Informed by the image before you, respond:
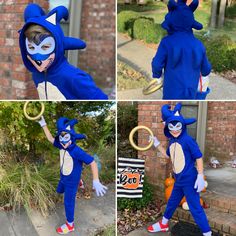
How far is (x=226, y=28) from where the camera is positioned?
7758mm

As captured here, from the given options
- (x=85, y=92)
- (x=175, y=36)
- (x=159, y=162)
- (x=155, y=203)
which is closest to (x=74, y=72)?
(x=85, y=92)

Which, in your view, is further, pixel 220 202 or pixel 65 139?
pixel 220 202

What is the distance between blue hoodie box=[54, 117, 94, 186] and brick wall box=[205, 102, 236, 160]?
3076mm

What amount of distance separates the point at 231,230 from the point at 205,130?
93.1 inches

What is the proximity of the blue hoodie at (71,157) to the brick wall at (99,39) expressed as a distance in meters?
2.81

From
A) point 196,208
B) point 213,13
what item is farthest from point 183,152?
point 213,13

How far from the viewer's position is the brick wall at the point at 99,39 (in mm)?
5773

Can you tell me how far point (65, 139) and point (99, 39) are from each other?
3.07m

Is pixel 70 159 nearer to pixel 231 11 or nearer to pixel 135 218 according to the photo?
pixel 135 218

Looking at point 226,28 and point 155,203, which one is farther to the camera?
point 226,28

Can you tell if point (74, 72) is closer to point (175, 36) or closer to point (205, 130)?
point (175, 36)

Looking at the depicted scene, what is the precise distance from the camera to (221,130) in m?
5.75

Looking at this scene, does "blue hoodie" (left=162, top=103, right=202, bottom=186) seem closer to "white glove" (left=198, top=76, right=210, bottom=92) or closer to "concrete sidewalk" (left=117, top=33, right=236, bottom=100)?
"white glove" (left=198, top=76, right=210, bottom=92)

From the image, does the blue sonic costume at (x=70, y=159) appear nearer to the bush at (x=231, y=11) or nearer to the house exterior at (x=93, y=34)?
the house exterior at (x=93, y=34)
